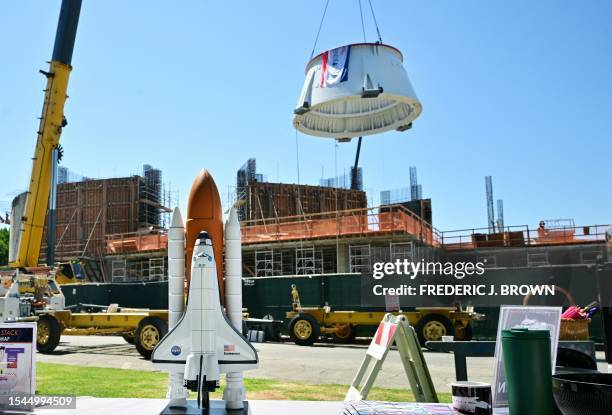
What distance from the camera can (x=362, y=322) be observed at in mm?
18031

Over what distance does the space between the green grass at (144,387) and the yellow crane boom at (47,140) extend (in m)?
8.57

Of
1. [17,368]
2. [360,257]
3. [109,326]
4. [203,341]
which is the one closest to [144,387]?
[203,341]

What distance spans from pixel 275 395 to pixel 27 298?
39.8 ft

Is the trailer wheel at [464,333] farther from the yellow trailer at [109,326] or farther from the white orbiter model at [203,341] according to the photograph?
the white orbiter model at [203,341]

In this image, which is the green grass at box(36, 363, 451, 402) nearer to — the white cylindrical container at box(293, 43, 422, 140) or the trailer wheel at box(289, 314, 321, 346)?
the trailer wheel at box(289, 314, 321, 346)

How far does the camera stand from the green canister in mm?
2535

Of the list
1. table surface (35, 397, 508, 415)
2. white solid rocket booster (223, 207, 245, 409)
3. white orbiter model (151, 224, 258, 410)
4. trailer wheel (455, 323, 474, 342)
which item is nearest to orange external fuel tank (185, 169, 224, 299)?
white solid rocket booster (223, 207, 245, 409)

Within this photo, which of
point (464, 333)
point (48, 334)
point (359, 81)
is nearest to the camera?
point (359, 81)

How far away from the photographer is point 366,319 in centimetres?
1791

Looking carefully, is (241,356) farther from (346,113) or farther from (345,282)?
(345,282)

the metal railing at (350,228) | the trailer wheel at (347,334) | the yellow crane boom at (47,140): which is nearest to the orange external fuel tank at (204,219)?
the trailer wheel at (347,334)

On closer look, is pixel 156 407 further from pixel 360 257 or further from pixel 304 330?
pixel 360 257

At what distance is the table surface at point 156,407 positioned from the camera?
5445 millimetres

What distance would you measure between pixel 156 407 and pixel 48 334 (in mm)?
11867
